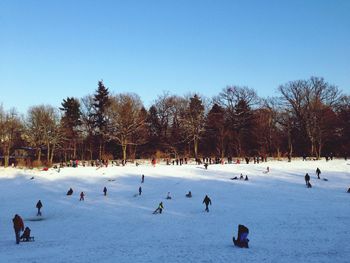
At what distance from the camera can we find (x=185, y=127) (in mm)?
76812

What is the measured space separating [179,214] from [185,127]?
47.8 meters

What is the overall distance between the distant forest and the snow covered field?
1928 centimetres

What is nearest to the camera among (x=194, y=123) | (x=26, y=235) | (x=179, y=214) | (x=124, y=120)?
(x=26, y=235)

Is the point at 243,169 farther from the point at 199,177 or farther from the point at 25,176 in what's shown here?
the point at 25,176

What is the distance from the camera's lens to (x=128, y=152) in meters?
82.2

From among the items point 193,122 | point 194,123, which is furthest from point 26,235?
point 194,123

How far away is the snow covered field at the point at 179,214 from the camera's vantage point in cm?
1741

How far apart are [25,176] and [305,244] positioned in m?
41.6

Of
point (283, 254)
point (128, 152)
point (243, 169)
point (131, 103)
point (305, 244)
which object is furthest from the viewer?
point (128, 152)

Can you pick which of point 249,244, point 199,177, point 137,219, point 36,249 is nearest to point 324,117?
point 199,177

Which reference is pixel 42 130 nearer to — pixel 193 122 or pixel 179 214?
pixel 193 122

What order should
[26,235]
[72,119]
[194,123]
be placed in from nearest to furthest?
[26,235] < [194,123] < [72,119]

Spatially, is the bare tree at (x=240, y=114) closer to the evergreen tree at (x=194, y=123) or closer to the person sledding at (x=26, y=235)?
the evergreen tree at (x=194, y=123)

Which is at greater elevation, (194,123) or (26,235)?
(194,123)
